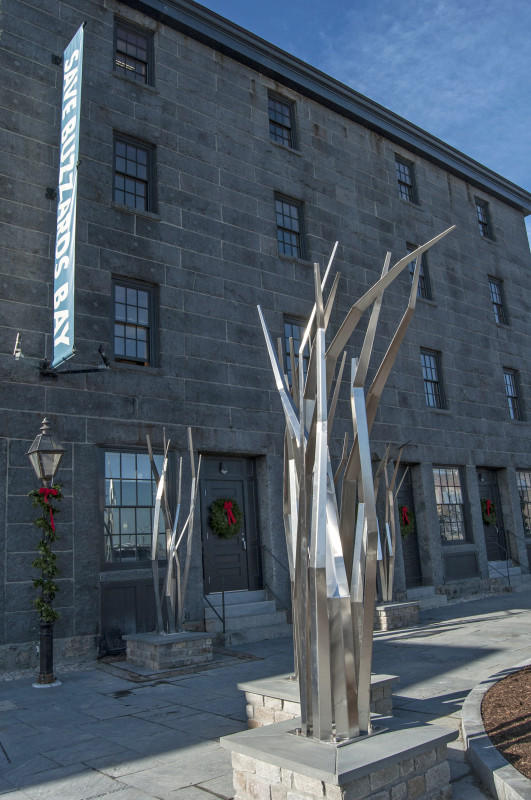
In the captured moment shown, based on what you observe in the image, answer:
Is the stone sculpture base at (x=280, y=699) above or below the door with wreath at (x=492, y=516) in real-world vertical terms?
below

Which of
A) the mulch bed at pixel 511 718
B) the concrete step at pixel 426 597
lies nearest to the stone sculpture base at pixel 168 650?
the mulch bed at pixel 511 718

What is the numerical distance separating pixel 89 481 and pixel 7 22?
8.79 meters

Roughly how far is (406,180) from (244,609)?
14885mm

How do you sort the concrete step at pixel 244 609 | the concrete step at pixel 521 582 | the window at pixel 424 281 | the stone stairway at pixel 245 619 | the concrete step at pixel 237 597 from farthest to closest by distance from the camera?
1. the window at pixel 424 281
2. the concrete step at pixel 521 582
3. the concrete step at pixel 237 597
4. the concrete step at pixel 244 609
5. the stone stairway at pixel 245 619

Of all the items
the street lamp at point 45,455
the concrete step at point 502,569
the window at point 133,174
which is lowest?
the concrete step at point 502,569

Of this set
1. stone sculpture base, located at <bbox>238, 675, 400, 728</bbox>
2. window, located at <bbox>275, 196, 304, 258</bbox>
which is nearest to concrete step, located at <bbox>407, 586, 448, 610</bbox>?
window, located at <bbox>275, 196, 304, 258</bbox>

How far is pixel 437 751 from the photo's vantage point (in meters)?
4.27

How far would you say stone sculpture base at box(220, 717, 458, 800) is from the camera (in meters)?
3.67

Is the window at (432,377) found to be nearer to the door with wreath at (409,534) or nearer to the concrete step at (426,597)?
the door with wreath at (409,534)

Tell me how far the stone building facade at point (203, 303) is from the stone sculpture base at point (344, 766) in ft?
22.3

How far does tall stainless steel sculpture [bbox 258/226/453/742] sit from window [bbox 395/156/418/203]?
17162 mm

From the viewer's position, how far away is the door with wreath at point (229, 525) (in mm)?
12836

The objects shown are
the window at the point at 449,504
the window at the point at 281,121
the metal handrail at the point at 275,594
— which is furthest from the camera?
the window at the point at 449,504

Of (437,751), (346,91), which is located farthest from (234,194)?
(437,751)
